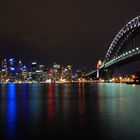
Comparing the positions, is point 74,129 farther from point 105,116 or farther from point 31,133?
point 105,116

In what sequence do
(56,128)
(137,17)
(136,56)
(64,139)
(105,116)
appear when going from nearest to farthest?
(64,139) < (56,128) < (105,116) < (136,56) < (137,17)

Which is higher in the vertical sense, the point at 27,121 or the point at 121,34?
the point at 121,34

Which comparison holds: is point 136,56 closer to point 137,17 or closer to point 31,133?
point 137,17

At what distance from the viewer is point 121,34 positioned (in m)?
103

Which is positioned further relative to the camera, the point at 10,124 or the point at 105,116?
the point at 105,116

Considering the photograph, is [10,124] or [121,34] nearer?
[10,124]

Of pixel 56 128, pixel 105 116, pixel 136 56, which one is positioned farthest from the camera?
pixel 136 56

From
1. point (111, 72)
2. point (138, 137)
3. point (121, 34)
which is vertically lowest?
point (138, 137)

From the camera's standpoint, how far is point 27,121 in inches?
931

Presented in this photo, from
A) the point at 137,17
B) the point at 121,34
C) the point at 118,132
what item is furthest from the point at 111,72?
the point at 118,132

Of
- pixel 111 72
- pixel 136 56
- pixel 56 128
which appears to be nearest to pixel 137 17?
pixel 136 56

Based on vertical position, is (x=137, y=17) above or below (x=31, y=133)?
above

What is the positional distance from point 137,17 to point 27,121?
70.6 metres

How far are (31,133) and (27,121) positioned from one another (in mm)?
4566
